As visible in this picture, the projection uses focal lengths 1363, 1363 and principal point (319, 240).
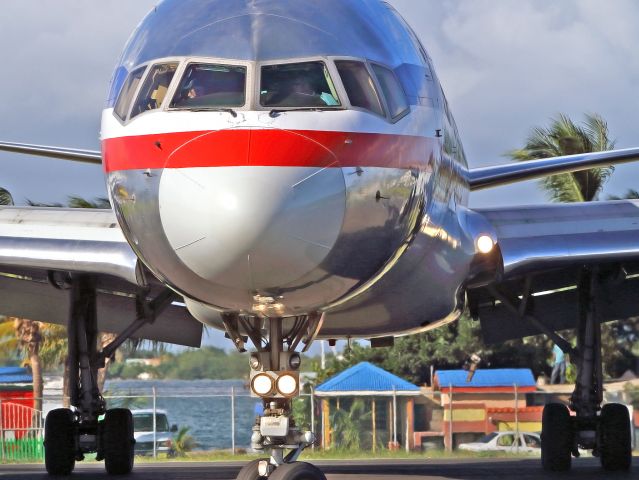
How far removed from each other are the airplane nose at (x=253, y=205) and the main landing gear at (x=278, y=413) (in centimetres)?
163

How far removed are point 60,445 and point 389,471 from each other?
4480 millimetres

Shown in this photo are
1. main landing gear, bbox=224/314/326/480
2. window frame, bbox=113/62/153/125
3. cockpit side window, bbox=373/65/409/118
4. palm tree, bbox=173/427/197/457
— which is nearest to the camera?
window frame, bbox=113/62/153/125

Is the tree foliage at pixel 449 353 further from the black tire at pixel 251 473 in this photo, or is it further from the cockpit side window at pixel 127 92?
the cockpit side window at pixel 127 92

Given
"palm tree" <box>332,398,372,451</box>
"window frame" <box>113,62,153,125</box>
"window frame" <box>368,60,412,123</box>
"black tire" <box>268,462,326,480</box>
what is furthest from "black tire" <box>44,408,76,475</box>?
"palm tree" <box>332,398,372,451</box>

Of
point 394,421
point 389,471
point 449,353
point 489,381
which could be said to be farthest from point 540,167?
point 449,353

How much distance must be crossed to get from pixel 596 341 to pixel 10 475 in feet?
Result: 25.8

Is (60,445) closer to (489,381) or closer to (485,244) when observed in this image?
(485,244)

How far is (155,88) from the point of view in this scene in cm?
1012

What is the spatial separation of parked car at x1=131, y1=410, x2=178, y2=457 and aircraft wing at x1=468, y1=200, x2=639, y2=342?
2088 centimetres

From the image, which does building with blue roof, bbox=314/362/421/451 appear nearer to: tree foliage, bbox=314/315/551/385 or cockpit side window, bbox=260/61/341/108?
tree foliage, bbox=314/315/551/385

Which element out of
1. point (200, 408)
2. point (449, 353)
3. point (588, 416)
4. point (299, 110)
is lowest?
point (200, 408)

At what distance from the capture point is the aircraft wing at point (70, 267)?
13.8 m

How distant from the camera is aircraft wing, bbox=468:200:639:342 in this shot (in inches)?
570

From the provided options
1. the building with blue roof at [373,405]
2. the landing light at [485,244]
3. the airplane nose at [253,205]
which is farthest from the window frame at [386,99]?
the building with blue roof at [373,405]
